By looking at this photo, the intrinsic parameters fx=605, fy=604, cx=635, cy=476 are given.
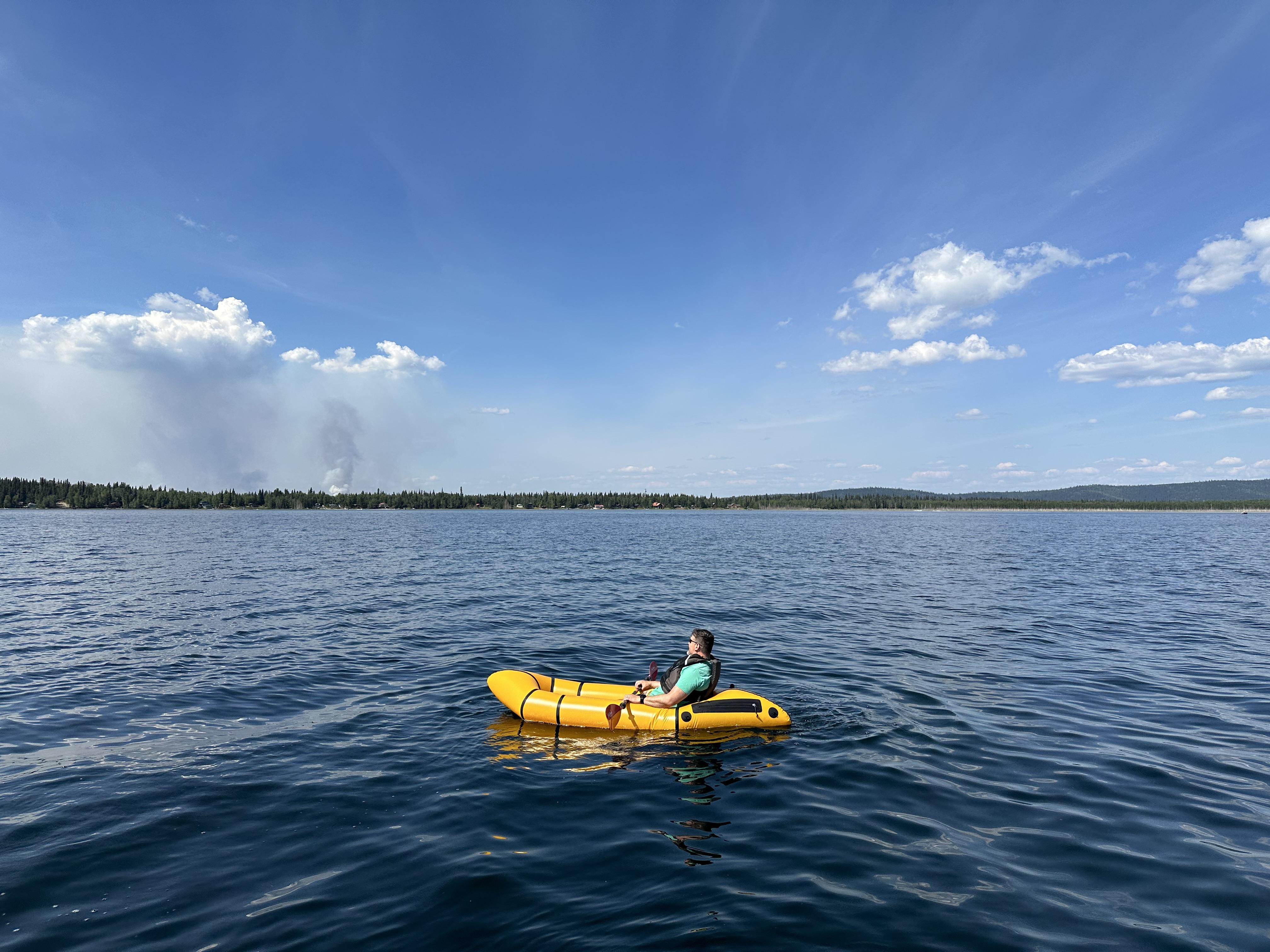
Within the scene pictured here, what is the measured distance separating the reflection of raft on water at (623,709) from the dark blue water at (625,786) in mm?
310

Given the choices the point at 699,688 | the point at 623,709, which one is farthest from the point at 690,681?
the point at 623,709

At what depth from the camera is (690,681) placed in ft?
40.1

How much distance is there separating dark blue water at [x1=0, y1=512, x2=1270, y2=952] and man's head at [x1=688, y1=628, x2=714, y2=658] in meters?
1.62

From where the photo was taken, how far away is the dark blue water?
654 centimetres

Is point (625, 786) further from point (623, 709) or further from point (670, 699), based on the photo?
point (670, 699)

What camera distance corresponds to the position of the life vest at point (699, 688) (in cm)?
1230

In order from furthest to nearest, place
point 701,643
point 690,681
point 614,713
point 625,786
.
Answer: point 701,643
point 690,681
point 614,713
point 625,786

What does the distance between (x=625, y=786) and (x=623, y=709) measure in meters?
2.29

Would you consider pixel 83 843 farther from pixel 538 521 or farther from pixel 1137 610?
pixel 538 521

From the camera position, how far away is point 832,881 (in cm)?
725

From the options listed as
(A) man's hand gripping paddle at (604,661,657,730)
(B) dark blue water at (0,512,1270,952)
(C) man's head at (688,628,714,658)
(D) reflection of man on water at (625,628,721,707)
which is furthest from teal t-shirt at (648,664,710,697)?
(B) dark blue water at (0,512,1270,952)

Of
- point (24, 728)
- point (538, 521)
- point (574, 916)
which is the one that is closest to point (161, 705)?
point (24, 728)

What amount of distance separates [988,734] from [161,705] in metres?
17.4

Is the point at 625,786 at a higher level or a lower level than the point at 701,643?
lower
